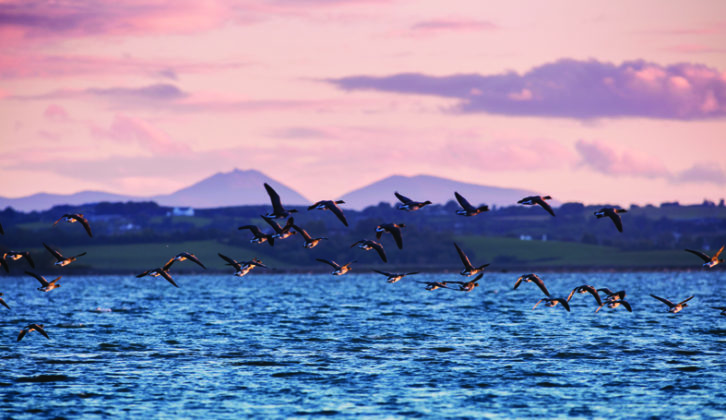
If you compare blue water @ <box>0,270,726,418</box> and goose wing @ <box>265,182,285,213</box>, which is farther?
goose wing @ <box>265,182,285,213</box>

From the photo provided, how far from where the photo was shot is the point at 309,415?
44312 millimetres

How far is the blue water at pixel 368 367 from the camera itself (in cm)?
4634

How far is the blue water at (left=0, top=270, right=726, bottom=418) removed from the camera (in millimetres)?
46344

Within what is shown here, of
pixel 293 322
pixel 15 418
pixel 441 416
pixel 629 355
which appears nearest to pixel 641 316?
pixel 293 322

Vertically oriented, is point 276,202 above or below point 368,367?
above

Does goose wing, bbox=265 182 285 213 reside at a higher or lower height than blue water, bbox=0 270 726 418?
higher

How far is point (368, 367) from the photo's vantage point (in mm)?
59844

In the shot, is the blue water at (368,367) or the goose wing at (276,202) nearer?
the blue water at (368,367)

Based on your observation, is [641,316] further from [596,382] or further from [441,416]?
[441,416]

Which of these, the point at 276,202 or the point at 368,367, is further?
the point at 368,367

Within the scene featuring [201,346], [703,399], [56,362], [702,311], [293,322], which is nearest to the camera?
[703,399]

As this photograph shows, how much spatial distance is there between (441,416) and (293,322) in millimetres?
57353

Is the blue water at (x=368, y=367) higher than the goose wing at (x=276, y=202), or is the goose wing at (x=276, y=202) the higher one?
the goose wing at (x=276, y=202)

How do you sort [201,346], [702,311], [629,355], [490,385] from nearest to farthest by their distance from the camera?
[490,385], [629,355], [201,346], [702,311]
